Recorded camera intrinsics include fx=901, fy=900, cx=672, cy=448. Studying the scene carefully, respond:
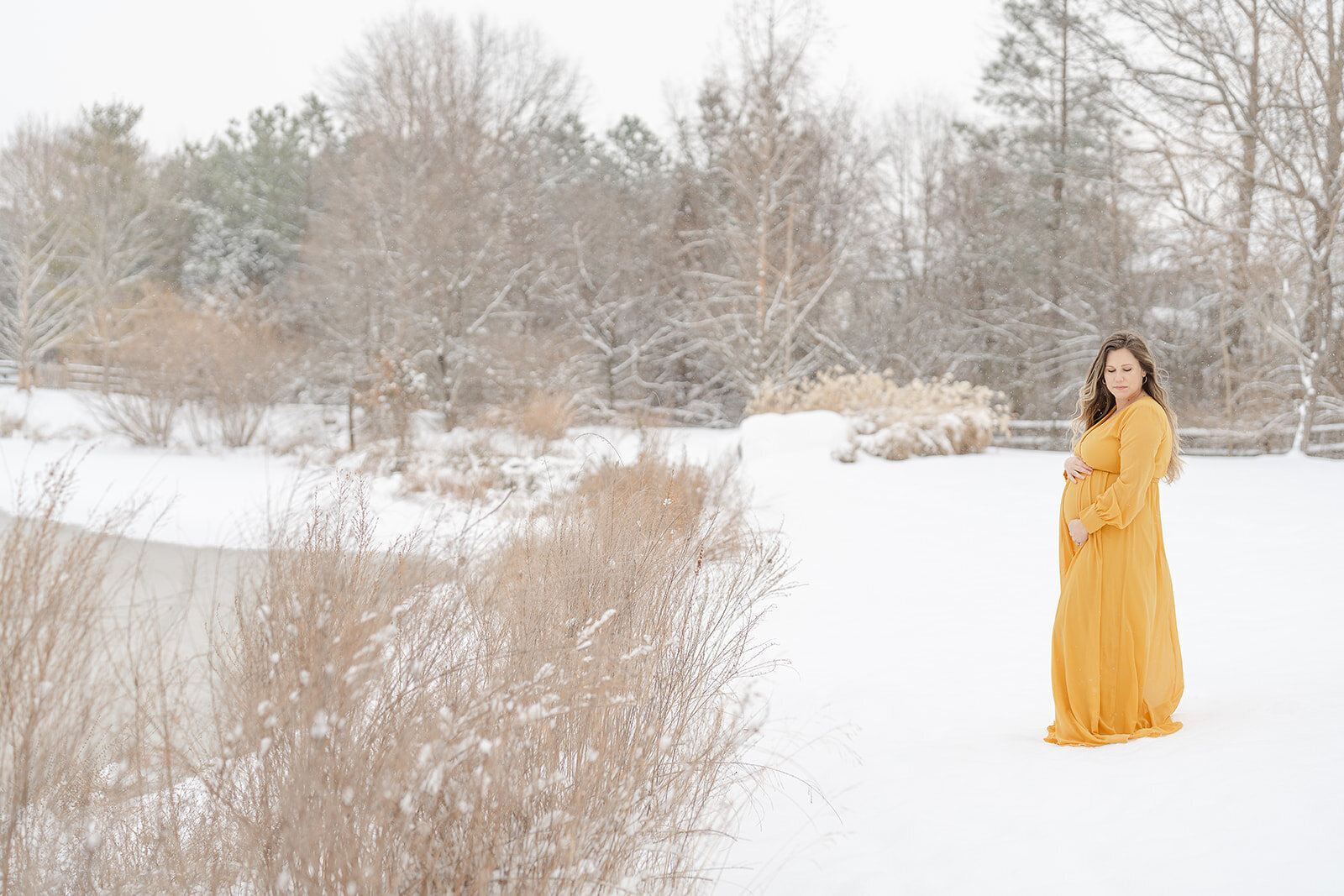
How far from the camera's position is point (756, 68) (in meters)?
18.4

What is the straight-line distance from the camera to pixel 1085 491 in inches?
145

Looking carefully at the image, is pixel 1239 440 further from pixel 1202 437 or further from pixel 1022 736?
pixel 1022 736

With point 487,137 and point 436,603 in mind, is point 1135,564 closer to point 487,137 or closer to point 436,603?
point 436,603

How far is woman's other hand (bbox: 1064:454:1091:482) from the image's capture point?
12.1 feet

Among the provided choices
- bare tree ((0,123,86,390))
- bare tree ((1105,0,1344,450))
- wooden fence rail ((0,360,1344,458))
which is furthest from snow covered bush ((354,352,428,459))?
bare tree ((0,123,86,390))

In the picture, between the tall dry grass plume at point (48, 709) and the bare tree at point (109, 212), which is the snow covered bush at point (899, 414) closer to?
the tall dry grass plume at point (48, 709)

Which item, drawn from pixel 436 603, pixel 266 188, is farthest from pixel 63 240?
pixel 436 603

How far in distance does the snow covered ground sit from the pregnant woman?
0.16m

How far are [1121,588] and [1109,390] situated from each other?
32.2 inches

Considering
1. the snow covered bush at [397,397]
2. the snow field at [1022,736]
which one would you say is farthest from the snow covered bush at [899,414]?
the snow covered bush at [397,397]

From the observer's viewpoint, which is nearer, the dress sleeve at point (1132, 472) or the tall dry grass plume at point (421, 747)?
the tall dry grass plume at point (421, 747)

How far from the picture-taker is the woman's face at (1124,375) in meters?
3.54

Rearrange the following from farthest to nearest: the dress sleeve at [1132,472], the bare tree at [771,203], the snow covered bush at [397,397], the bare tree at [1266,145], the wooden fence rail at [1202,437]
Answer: the bare tree at [771,203], the snow covered bush at [397,397], the wooden fence rail at [1202,437], the bare tree at [1266,145], the dress sleeve at [1132,472]

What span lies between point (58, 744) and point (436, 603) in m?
1.05
